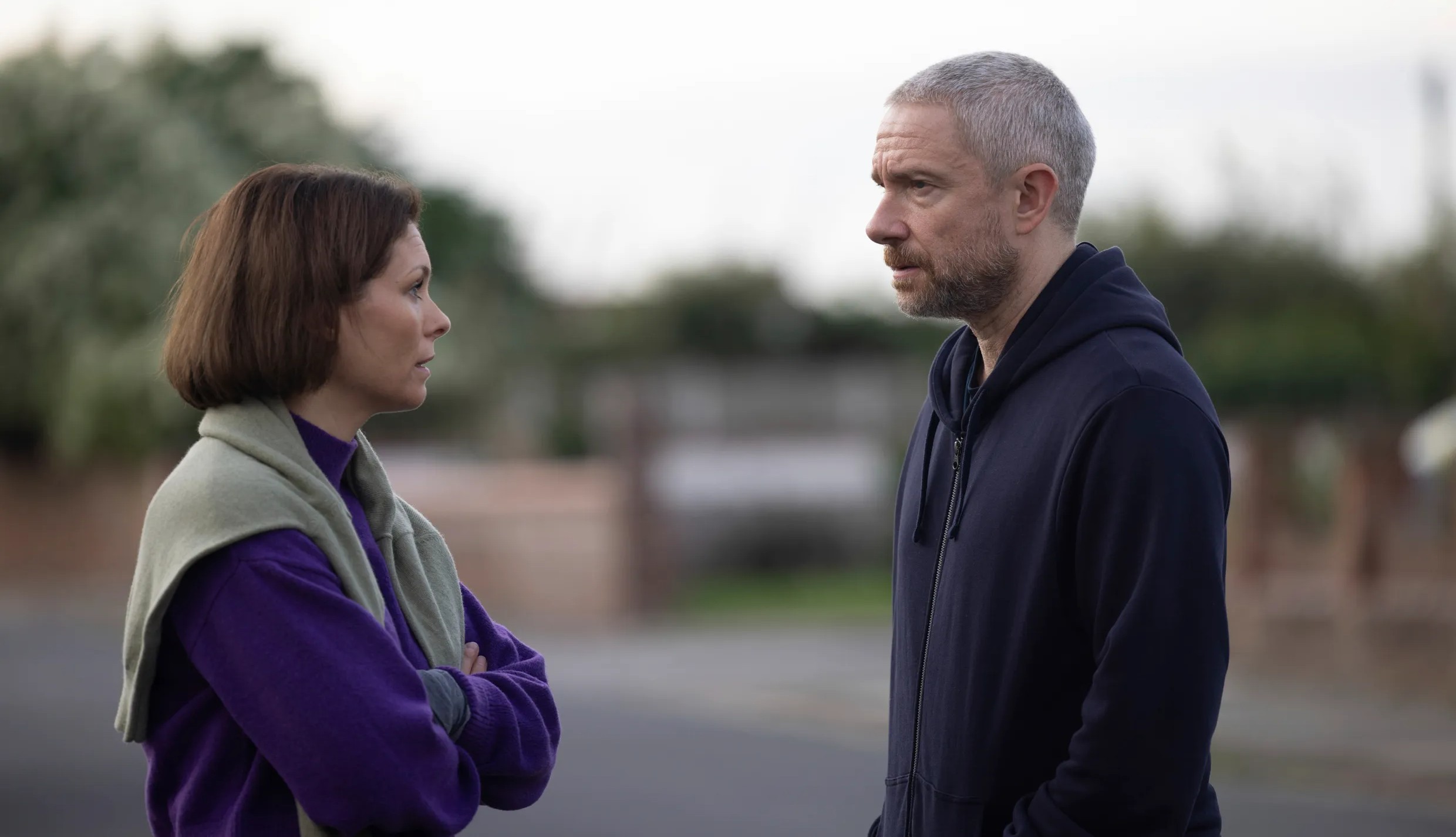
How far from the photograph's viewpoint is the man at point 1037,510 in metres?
2.19

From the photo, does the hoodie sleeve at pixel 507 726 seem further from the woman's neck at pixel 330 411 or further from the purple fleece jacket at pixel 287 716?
the woman's neck at pixel 330 411

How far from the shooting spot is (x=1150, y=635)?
2.18 metres

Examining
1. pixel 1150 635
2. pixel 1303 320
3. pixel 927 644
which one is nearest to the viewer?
pixel 1150 635

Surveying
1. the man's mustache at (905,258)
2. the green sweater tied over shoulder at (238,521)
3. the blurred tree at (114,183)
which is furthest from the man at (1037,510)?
the blurred tree at (114,183)

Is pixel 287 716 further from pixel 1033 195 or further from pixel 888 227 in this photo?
pixel 1033 195

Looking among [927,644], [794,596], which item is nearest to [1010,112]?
[927,644]

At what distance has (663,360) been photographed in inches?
1331

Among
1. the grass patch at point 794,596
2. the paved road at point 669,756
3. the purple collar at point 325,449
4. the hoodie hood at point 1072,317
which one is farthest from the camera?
the grass patch at point 794,596

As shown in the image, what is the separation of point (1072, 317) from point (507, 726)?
3.67 ft

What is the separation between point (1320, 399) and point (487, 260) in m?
16.6

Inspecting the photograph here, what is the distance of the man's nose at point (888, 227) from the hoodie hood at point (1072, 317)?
251mm

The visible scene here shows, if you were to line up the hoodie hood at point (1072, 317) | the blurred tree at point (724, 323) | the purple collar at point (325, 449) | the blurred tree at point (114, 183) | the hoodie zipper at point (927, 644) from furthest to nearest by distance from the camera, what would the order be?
the blurred tree at point (724, 323)
the blurred tree at point (114, 183)
the hoodie zipper at point (927, 644)
the hoodie hood at point (1072, 317)
the purple collar at point (325, 449)

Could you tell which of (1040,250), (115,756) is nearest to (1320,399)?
(115,756)

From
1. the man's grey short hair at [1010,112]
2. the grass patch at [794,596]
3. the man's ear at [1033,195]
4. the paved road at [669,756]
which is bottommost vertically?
the grass patch at [794,596]
